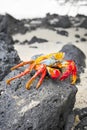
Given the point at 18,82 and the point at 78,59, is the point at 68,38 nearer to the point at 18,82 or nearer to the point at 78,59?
the point at 78,59

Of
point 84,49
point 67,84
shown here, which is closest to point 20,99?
point 67,84

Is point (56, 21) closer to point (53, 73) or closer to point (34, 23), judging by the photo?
point (34, 23)

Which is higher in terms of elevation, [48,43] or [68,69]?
[68,69]

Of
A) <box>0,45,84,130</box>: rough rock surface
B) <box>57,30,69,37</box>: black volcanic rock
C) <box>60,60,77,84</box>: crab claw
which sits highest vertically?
<box>60,60,77,84</box>: crab claw

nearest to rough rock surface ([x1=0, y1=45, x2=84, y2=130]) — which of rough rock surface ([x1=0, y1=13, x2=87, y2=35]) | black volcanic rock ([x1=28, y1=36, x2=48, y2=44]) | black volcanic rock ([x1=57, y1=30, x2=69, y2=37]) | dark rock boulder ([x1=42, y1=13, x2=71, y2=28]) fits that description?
black volcanic rock ([x1=28, y1=36, x2=48, y2=44])

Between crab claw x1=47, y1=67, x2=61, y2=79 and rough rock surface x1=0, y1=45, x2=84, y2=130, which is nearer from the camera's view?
rough rock surface x1=0, y1=45, x2=84, y2=130

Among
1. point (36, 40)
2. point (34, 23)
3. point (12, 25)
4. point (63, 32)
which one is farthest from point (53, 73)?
point (34, 23)

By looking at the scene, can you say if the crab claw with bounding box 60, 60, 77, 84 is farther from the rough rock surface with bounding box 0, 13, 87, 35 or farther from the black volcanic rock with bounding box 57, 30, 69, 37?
the black volcanic rock with bounding box 57, 30, 69, 37

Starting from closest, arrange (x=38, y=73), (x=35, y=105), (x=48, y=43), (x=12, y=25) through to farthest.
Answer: (x=35, y=105)
(x=38, y=73)
(x=48, y=43)
(x=12, y=25)

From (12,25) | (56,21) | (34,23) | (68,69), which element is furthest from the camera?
(34,23)
